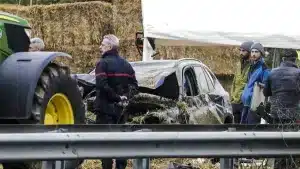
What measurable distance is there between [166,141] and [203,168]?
3314 mm

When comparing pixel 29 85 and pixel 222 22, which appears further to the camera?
pixel 222 22

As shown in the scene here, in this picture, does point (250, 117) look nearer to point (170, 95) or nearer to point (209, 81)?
point (170, 95)

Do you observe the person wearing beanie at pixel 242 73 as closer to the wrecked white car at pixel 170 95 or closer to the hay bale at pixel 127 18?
the wrecked white car at pixel 170 95

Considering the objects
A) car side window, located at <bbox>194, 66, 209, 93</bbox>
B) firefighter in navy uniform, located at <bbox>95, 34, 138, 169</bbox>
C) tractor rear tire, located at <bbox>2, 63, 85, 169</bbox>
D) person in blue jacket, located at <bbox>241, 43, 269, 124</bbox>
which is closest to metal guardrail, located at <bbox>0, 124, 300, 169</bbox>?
tractor rear tire, located at <bbox>2, 63, 85, 169</bbox>

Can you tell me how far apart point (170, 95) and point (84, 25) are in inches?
386

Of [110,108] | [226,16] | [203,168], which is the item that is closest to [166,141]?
[203,168]

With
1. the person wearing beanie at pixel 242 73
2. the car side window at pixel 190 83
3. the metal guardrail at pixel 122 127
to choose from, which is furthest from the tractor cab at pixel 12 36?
the person wearing beanie at pixel 242 73

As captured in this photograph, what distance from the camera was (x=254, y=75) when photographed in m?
10.0

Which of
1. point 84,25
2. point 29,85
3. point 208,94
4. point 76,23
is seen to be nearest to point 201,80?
point 208,94

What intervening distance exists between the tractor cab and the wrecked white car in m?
1.98

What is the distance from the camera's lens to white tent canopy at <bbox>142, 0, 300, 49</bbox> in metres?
14.0

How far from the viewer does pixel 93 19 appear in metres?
20.0

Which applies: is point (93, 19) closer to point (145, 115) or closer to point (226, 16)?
point (226, 16)

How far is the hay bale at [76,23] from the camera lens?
2006 cm
